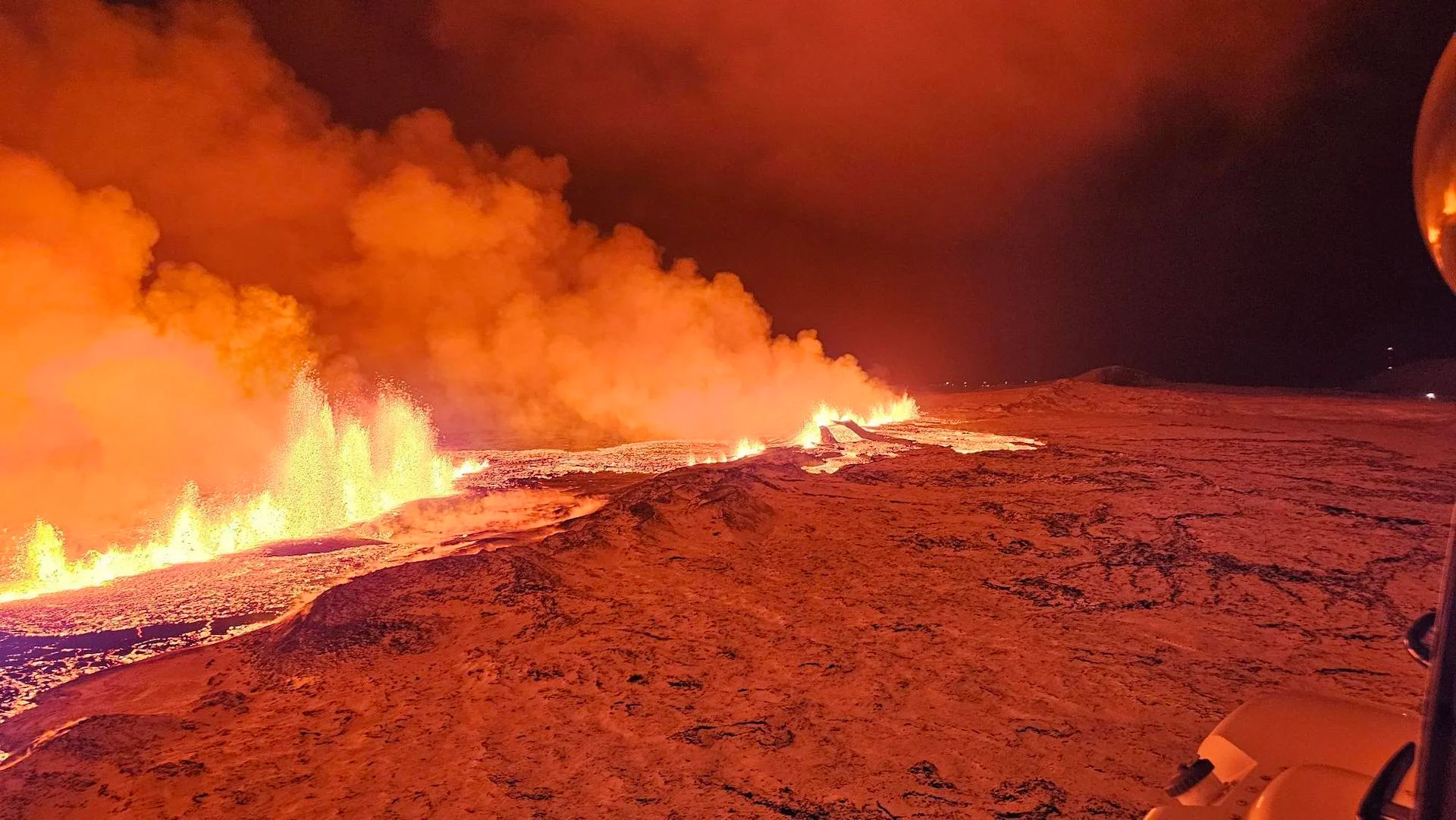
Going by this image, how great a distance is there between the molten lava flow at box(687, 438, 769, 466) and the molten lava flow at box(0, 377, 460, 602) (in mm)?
5786

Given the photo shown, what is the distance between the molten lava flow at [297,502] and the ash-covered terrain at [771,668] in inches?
164

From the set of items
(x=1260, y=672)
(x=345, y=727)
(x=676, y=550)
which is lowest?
(x=1260, y=672)

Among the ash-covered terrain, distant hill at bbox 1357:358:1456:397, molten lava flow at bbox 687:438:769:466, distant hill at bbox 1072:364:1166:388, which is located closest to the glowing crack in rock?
molten lava flow at bbox 687:438:769:466

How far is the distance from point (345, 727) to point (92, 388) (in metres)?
13.6

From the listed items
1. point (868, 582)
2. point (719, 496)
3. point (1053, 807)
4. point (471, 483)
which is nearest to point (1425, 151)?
point (1053, 807)

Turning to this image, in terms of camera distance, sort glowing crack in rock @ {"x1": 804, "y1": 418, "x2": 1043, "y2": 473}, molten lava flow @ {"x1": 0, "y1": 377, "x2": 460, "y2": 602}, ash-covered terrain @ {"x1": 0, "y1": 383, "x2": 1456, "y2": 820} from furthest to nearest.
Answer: glowing crack in rock @ {"x1": 804, "y1": 418, "x2": 1043, "y2": 473} < molten lava flow @ {"x1": 0, "y1": 377, "x2": 460, "y2": 602} < ash-covered terrain @ {"x1": 0, "y1": 383, "x2": 1456, "y2": 820}

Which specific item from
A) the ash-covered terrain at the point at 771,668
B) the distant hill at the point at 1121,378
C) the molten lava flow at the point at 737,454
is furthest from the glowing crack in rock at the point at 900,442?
the distant hill at the point at 1121,378

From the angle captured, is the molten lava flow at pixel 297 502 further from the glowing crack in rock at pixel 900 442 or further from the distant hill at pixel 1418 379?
the distant hill at pixel 1418 379

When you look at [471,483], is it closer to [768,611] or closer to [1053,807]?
[768,611]

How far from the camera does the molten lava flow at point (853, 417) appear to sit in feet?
65.3

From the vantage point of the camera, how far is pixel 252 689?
509cm

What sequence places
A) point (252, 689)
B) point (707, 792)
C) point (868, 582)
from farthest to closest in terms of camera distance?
point (868, 582) → point (252, 689) → point (707, 792)

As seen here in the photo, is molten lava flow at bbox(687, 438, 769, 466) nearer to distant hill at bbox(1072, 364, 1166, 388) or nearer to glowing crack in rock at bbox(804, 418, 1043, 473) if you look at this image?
glowing crack in rock at bbox(804, 418, 1043, 473)

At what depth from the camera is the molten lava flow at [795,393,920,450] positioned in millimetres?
19906
